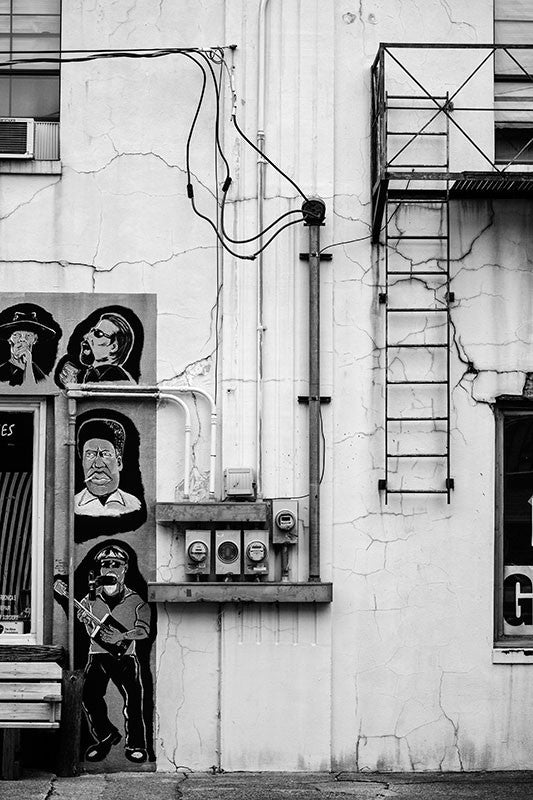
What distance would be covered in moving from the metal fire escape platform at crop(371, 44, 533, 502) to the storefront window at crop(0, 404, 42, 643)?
8.71ft

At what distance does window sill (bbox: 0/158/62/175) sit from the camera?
9547mm

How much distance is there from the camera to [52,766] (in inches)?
362

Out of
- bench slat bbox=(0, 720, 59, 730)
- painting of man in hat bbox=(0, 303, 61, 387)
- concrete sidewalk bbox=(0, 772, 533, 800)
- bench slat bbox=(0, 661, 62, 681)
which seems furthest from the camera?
painting of man in hat bbox=(0, 303, 61, 387)

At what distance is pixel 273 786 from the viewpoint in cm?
898

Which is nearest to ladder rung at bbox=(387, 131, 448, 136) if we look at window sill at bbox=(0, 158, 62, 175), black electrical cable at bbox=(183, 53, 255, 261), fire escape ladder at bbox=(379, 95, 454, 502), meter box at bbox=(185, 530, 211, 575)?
fire escape ladder at bbox=(379, 95, 454, 502)

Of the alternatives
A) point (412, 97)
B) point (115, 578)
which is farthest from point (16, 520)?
point (412, 97)

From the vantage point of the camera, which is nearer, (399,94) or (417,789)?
(417,789)

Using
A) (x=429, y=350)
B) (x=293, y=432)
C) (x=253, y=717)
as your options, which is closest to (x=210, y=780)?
(x=253, y=717)

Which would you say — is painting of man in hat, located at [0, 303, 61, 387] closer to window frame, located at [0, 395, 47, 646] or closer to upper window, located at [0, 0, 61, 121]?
window frame, located at [0, 395, 47, 646]

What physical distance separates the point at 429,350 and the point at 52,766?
13.6 feet

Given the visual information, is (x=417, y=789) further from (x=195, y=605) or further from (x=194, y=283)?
(x=194, y=283)

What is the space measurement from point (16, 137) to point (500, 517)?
4.68 meters

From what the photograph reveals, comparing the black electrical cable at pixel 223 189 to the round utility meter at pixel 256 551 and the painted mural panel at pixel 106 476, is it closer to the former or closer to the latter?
the painted mural panel at pixel 106 476

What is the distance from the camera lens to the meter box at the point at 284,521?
9273mm
